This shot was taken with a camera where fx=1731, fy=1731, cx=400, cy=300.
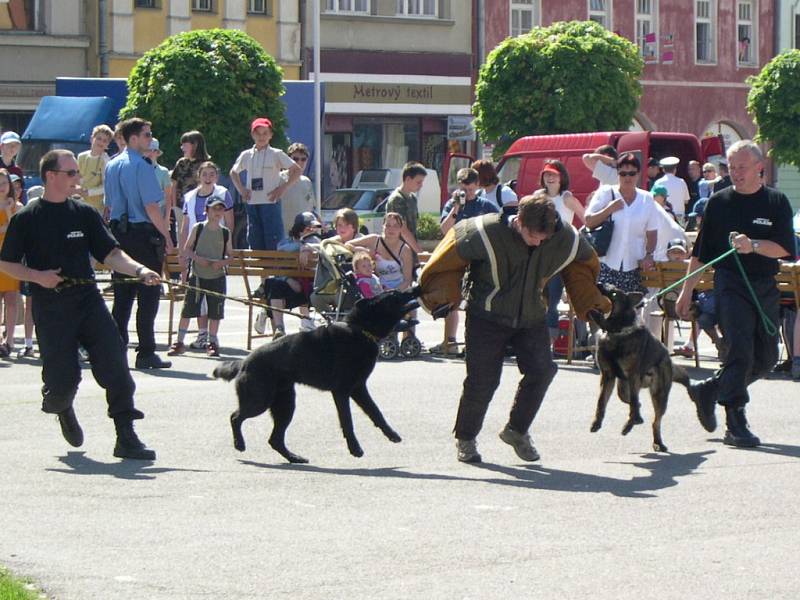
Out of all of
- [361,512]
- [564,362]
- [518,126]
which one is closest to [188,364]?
[564,362]

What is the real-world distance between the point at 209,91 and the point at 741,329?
2399 cm

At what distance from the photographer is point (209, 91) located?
3341 cm

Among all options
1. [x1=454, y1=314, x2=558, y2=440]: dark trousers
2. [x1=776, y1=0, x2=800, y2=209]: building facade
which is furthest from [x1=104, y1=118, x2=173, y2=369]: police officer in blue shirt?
[x1=776, y1=0, x2=800, y2=209]: building facade

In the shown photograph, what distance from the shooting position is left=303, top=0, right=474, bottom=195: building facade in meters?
46.5

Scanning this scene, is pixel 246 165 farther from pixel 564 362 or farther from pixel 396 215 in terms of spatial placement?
pixel 564 362

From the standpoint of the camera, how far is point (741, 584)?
6648mm

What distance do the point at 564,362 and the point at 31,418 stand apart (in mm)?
5407

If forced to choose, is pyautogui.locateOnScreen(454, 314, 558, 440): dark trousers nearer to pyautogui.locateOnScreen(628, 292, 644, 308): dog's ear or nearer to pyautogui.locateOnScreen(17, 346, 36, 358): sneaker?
pyautogui.locateOnScreen(628, 292, 644, 308): dog's ear

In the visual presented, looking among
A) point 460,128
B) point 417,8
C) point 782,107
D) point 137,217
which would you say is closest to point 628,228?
point 137,217

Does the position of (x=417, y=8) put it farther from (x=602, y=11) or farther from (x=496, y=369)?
(x=496, y=369)

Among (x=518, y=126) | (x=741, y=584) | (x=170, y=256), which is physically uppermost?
(x=518, y=126)

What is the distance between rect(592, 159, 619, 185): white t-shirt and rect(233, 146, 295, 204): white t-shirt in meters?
3.14

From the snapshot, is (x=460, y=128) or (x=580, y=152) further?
(x=460, y=128)

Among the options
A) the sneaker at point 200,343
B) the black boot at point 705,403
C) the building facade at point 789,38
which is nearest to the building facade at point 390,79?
the building facade at point 789,38
